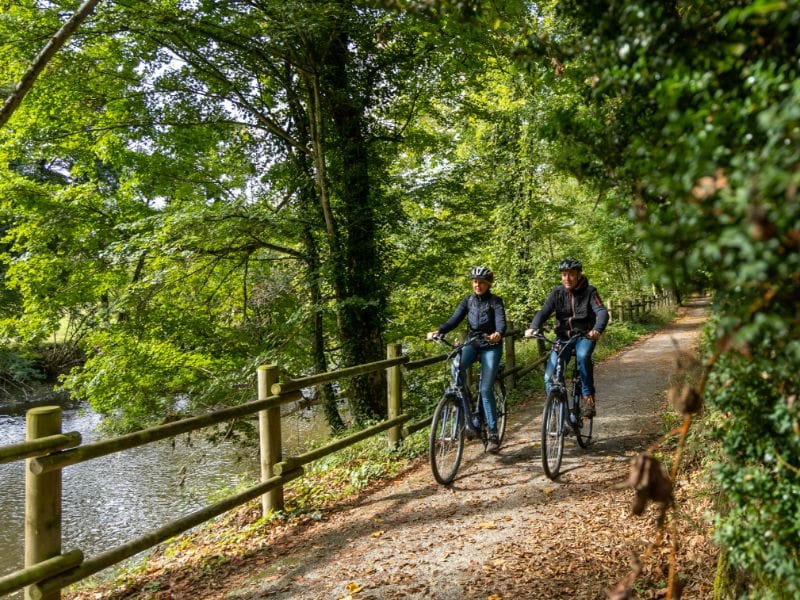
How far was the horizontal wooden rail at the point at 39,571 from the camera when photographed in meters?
3.29

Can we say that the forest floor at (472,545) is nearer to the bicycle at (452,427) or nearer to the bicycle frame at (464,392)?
the bicycle at (452,427)

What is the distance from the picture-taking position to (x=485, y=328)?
20.0 feet

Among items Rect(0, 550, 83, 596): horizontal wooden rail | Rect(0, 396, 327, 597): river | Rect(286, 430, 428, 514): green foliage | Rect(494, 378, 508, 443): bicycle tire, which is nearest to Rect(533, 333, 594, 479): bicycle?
Rect(494, 378, 508, 443): bicycle tire

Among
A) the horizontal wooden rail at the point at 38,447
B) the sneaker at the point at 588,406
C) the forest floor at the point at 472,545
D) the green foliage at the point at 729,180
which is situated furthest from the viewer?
the sneaker at the point at 588,406

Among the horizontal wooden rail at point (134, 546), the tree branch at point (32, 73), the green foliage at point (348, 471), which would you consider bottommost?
the green foliage at point (348, 471)

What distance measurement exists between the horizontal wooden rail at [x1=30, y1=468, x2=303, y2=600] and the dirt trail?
53cm

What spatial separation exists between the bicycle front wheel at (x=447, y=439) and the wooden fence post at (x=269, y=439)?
1.54 meters

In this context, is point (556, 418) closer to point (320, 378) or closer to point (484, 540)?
point (484, 540)

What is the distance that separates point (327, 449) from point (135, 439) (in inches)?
87.3

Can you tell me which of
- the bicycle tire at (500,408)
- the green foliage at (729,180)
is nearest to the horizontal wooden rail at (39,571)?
the green foliage at (729,180)

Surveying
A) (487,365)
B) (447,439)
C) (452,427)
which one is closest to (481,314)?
(487,365)

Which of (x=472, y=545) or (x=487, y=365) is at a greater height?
(x=487, y=365)

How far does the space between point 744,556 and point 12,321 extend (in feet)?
38.2

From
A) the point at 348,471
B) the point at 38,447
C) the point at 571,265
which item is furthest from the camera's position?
the point at 348,471
